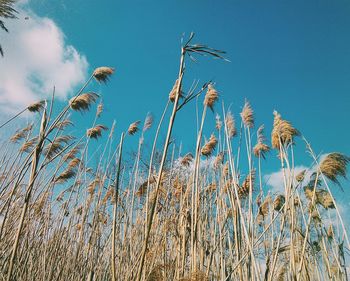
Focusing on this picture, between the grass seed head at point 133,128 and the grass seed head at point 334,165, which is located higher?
the grass seed head at point 133,128

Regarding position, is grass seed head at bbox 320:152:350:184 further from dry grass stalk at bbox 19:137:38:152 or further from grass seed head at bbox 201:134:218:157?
dry grass stalk at bbox 19:137:38:152

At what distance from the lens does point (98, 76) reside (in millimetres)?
2891

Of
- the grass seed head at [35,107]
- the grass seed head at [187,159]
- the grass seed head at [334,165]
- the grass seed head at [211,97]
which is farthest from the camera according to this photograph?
the grass seed head at [187,159]

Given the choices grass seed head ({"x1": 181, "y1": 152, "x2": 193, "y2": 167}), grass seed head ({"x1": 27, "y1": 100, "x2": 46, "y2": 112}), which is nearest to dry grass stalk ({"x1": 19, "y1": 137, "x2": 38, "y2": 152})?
grass seed head ({"x1": 27, "y1": 100, "x2": 46, "y2": 112})

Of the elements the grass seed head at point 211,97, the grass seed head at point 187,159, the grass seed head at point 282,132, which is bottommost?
the grass seed head at point 282,132

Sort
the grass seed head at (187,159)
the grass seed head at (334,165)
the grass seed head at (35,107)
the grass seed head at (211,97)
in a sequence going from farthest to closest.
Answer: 1. the grass seed head at (187,159)
2. the grass seed head at (35,107)
3. the grass seed head at (211,97)
4. the grass seed head at (334,165)

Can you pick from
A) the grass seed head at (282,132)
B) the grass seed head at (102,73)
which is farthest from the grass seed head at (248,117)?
the grass seed head at (102,73)

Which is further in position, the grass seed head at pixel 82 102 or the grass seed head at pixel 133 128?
the grass seed head at pixel 133 128

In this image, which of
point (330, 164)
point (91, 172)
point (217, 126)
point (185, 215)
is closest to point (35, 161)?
point (185, 215)

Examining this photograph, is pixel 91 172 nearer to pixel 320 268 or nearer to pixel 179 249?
pixel 179 249

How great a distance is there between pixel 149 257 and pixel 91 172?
7.48 feet

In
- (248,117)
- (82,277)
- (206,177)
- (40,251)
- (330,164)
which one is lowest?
(82,277)

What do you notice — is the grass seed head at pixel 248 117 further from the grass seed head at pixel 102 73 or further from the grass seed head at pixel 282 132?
the grass seed head at pixel 102 73

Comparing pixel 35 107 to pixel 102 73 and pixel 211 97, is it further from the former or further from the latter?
pixel 211 97
